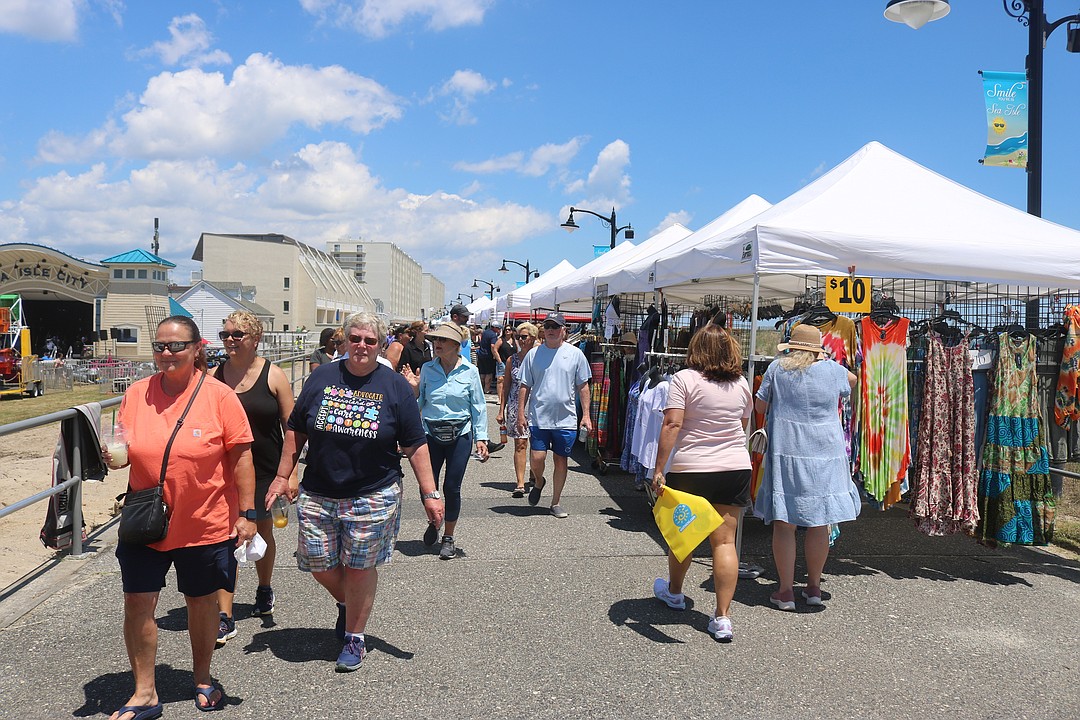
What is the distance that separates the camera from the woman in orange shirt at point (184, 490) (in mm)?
3139

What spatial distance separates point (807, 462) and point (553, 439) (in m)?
2.74

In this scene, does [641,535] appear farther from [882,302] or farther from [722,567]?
[882,302]

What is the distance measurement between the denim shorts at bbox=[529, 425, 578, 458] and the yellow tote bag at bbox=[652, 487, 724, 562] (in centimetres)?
259

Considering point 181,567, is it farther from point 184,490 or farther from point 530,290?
point 530,290

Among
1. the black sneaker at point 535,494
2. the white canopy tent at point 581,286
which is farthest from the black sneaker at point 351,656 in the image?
the white canopy tent at point 581,286

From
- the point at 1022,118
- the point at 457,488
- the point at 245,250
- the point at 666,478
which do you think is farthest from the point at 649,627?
the point at 245,250

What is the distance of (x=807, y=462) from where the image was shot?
15.4ft

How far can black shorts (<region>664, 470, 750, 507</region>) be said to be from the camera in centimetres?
432

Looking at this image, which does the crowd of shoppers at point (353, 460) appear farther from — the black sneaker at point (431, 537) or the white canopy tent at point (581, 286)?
the white canopy tent at point (581, 286)

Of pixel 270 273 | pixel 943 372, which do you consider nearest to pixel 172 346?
pixel 943 372

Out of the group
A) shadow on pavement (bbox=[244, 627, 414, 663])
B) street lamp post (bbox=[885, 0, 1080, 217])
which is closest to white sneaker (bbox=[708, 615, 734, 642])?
shadow on pavement (bbox=[244, 627, 414, 663])

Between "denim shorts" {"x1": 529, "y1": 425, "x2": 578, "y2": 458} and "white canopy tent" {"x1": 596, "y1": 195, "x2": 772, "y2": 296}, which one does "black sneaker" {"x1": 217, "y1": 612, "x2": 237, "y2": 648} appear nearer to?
"denim shorts" {"x1": 529, "y1": 425, "x2": 578, "y2": 458}

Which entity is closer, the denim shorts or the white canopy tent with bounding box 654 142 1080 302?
the white canopy tent with bounding box 654 142 1080 302

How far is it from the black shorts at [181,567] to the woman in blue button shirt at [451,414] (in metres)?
2.41
